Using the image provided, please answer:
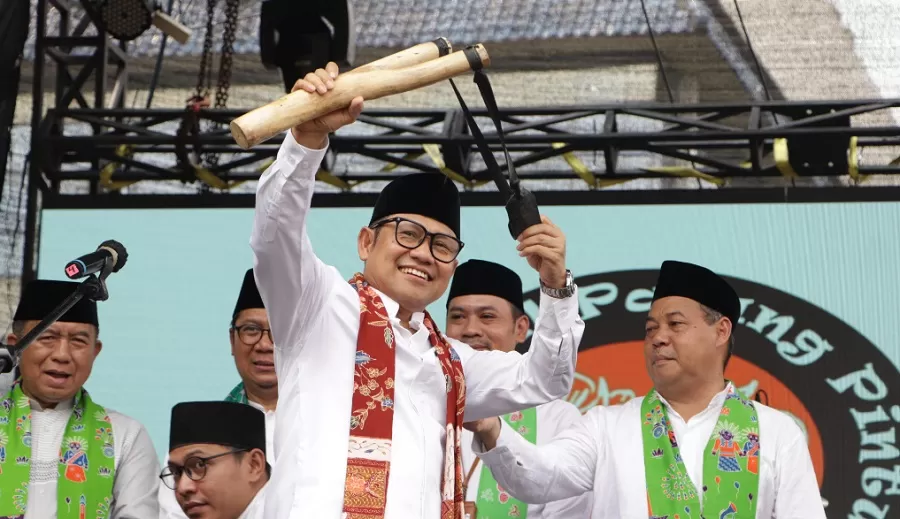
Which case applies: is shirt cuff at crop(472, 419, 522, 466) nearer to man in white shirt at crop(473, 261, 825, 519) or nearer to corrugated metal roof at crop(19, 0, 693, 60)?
man in white shirt at crop(473, 261, 825, 519)

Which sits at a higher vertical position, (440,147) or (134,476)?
(440,147)

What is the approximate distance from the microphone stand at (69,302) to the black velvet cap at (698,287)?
1.89 meters

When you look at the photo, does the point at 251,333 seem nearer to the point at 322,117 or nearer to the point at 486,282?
the point at 486,282

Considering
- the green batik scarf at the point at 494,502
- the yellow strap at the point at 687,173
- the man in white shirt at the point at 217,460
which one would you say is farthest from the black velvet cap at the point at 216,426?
the yellow strap at the point at 687,173

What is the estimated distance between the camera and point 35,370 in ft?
14.5

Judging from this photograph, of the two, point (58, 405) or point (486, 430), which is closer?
point (486, 430)

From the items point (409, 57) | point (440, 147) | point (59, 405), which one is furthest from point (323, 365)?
point (440, 147)

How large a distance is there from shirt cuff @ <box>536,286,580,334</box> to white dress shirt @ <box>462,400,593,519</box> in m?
1.32

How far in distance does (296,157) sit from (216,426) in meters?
1.48

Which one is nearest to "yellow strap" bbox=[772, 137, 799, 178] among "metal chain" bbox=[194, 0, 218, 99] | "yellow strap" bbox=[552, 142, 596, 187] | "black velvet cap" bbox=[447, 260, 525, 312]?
"yellow strap" bbox=[552, 142, 596, 187]

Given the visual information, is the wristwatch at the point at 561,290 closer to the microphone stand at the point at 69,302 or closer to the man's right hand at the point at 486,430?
the man's right hand at the point at 486,430

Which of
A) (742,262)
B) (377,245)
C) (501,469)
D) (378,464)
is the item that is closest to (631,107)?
(742,262)

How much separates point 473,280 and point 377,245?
202 centimetres

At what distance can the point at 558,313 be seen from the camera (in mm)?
2922
